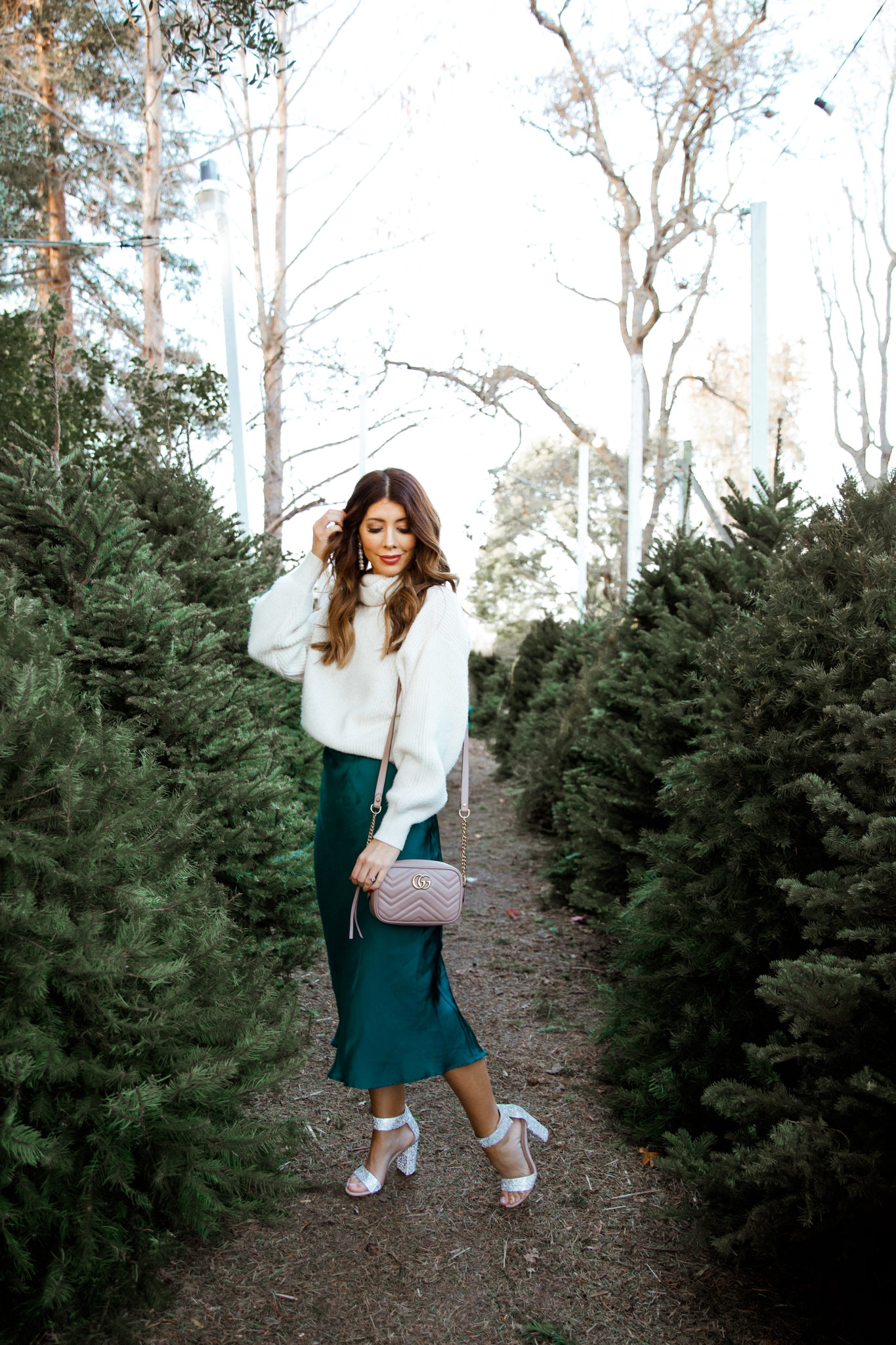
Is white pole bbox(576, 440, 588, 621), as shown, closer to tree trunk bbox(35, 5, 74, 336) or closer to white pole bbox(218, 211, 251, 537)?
white pole bbox(218, 211, 251, 537)

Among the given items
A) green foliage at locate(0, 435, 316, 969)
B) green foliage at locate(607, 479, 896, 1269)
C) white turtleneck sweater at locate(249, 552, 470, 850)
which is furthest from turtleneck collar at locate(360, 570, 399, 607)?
green foliage at locate(607, 479, 896, 1269)

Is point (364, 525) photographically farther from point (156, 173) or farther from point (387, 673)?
point (156, 173)

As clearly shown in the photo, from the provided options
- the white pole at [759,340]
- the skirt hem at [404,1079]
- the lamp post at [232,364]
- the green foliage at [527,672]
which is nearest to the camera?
the skirt hem at [404,1079]

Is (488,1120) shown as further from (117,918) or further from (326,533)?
(326,533)

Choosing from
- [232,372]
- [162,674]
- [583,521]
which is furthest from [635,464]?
[162,674]

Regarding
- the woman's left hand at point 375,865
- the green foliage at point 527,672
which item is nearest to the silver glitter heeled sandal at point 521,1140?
the woman's left hand at point 375,865

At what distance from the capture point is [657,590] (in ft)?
18.0

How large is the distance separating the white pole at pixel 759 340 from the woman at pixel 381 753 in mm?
6145

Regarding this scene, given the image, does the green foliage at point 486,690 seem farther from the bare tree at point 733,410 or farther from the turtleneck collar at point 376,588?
the turtleneck collar at point 376,588

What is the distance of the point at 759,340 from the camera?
328 inches

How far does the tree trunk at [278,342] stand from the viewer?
53.4 feet

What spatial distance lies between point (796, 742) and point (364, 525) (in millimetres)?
1389

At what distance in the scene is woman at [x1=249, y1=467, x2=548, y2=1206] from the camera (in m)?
2.54

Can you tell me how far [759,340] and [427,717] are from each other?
23.6 ft
